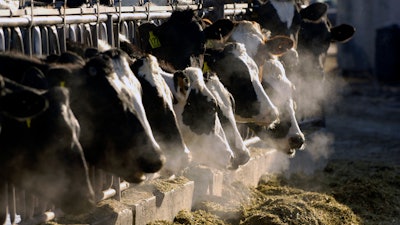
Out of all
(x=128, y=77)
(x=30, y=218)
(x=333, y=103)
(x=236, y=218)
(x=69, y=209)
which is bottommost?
(x=333, y=103)

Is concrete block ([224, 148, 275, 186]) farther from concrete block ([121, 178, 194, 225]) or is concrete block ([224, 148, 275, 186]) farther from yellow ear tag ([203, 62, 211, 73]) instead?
yellow ear tag ([203, 62, 211, 73])

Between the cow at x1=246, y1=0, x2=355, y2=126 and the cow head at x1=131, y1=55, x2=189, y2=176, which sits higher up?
the cow head at x1=131, y1=55, x2=189, y2=176

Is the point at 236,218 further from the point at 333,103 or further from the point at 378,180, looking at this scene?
the point at 333,103

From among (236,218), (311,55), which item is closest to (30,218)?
(236,218)

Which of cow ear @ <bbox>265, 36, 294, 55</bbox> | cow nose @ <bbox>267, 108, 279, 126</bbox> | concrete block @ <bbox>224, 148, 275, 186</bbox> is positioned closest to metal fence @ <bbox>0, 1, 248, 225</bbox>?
cow nose @ <bbox>267, 108, 279, 126</bbox>

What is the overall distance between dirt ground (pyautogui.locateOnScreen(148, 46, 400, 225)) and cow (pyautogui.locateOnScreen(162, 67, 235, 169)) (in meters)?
0.73

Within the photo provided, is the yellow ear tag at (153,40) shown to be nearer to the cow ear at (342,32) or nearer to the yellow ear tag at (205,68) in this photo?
the yellow ear tag at (205,68)

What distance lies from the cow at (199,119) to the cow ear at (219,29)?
4.74 feet

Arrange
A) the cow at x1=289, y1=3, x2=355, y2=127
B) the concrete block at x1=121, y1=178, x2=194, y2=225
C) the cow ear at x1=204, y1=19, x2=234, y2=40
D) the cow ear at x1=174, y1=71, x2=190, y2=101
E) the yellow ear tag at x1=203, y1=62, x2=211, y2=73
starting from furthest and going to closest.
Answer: the cow at x1=289, y1=3, x2=355, y2=127 → the cow ear at x1=204, y1=19, x2=234, y2=40 → the yellow ear tag at x1=203, y1=62, x2=211, y2=73 → the concrete block at x1=121, y1=178, x2=194, y2=225 → the cow ear at x1=174, y1=71, x2=190, y2=101

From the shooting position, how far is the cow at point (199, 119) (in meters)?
7.66

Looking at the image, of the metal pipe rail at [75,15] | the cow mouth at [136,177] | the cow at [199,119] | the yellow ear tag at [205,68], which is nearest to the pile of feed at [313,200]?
the cow at [199,119]

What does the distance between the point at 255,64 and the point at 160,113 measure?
2353 mm

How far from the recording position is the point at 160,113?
7.08 m

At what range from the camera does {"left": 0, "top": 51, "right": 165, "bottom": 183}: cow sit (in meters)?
6.23
